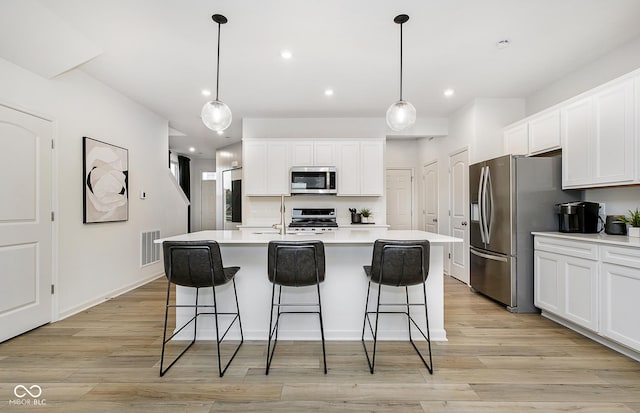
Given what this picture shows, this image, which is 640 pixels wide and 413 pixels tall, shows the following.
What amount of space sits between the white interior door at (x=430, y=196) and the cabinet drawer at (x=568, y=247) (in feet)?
7.59

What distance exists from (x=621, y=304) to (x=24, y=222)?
498 cm

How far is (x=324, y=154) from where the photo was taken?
4.96 meters

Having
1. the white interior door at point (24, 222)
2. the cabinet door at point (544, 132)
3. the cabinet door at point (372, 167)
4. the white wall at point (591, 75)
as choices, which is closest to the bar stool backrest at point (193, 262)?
the white interior door at point (24, 222)

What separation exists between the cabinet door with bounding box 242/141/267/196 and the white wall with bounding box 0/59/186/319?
1.42 metres

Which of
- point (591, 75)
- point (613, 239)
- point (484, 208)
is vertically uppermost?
point (591, 75)

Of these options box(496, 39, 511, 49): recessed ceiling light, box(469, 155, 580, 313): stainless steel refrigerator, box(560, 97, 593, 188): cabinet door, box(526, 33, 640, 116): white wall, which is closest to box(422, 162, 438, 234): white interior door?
box(526, 33, 640, 116): white wall

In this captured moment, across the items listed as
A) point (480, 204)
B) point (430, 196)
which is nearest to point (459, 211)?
point (480, 204)

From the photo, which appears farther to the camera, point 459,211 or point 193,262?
point 459,211

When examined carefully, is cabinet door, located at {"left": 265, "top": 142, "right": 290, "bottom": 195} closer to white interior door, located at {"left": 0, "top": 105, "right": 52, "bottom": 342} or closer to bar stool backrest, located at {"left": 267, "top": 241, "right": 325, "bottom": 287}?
white interior door, located at {"left": 0, "top": 105, "right": 52, "bottom": 342}

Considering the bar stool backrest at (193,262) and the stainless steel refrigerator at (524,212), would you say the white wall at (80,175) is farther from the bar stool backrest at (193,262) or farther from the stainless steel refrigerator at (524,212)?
the stainless steel refrigerator at (524,212)

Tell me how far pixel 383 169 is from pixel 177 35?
3.40 metres

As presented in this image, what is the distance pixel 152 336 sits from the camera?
106 inches

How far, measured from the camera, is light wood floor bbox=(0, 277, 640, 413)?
1775 millimetres

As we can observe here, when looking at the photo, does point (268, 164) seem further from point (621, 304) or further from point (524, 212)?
point (621, 304)
